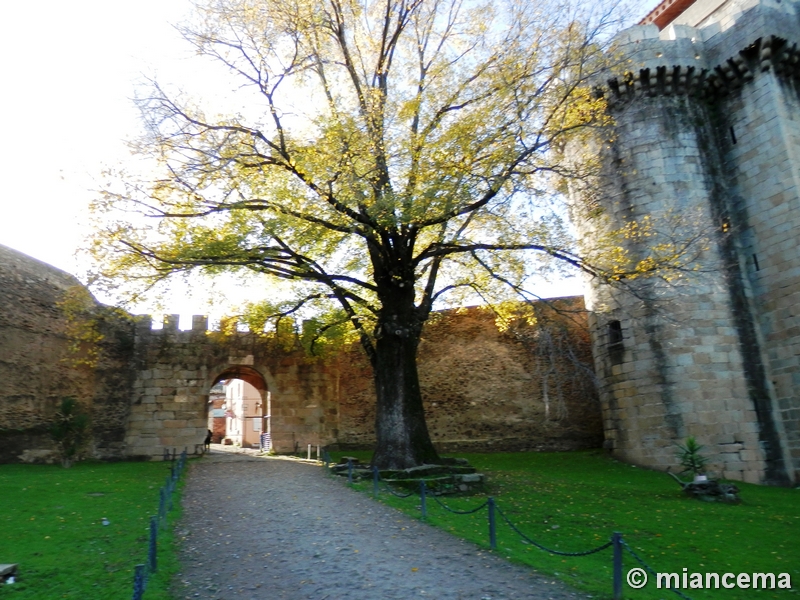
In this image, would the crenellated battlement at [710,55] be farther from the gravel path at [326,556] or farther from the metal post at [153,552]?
the metal post at [153,552]

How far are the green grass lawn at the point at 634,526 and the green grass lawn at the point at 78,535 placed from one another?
4223 millimetres

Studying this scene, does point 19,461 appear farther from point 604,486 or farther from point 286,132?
point 604,486

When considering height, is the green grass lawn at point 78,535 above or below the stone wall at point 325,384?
below

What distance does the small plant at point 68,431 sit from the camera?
16688 mm

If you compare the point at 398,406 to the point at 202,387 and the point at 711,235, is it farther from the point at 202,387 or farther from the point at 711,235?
the point at 711,235

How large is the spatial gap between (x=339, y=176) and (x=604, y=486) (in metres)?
9.18

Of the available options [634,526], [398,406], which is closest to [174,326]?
[398,406]

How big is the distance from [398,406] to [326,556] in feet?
22.1

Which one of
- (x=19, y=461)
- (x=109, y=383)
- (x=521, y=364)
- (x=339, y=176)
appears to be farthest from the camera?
(x=521, y=364)

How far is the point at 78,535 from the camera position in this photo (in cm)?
827

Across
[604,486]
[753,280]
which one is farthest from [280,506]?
[753,280]

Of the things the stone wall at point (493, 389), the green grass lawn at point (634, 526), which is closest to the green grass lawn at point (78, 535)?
the green grass lawn at point (634, 526)

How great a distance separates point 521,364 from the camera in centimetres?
2169

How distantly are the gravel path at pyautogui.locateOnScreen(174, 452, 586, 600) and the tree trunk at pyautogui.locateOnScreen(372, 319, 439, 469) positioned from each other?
7.42 feet
